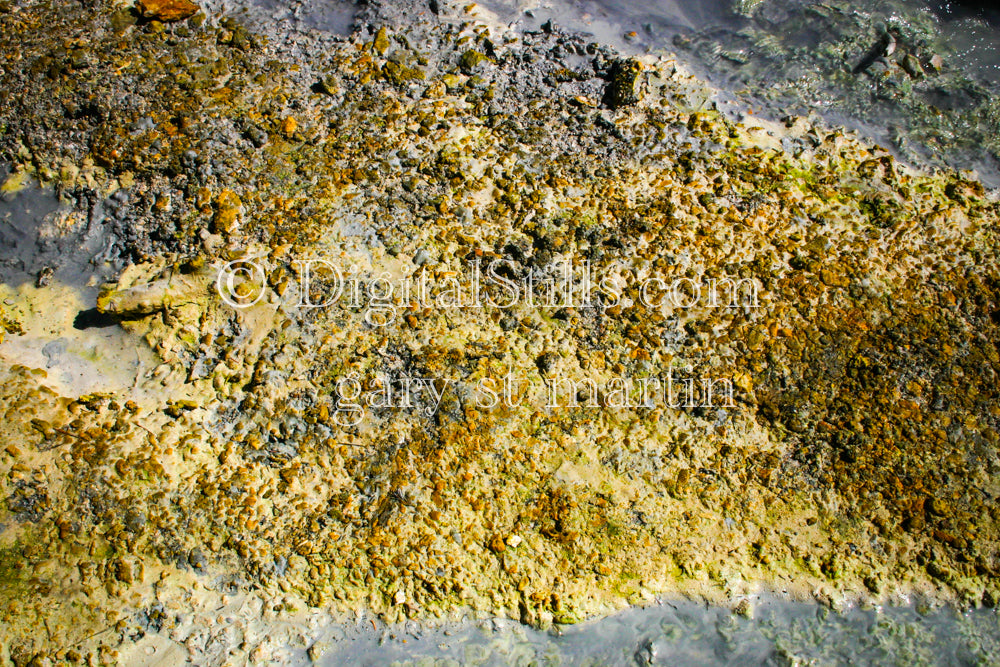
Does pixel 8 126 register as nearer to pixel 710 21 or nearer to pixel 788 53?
pixel 710 21

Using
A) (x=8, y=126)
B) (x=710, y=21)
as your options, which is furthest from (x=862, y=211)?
(x=8, y=126)

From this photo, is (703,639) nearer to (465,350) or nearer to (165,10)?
(465,350)

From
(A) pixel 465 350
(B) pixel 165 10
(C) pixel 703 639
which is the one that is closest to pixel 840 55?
(A) pixel 465 350

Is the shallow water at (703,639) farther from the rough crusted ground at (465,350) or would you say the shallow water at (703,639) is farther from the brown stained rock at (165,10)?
the brown stained rock at (165,10)

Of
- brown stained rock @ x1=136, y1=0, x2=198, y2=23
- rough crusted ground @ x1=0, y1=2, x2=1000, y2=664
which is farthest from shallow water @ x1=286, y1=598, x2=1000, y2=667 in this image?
brown stained rock @ x1=136, y1=0, x2=198, y2=23

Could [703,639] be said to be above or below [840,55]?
below
